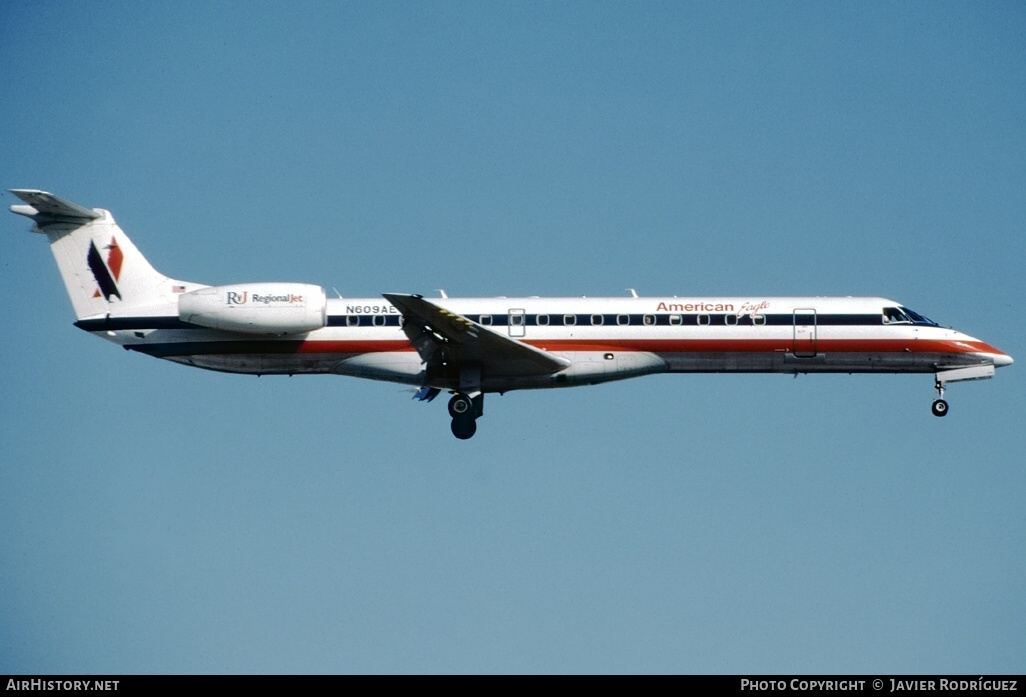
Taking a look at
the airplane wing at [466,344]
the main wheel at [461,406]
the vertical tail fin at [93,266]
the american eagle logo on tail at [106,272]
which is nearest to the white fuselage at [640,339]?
the airplane wing at [466,344]

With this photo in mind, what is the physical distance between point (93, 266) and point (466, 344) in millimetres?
10688

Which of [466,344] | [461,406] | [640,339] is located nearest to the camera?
[466,344]

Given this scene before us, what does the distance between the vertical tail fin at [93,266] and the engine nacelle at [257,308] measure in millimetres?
2019

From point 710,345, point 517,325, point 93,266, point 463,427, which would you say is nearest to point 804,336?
point 710,345

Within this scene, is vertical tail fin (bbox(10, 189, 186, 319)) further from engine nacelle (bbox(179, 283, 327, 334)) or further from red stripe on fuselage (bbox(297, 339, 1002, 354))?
red stripe on fuselage (bbox(297, 339, 1002, 354))

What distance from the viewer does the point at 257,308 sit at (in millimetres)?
34531

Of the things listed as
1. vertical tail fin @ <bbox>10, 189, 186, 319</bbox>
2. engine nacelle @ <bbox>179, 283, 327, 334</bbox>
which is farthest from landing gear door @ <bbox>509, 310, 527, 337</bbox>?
vertical tail fin @ <bbox>10, 189, 186, 319</bbox>

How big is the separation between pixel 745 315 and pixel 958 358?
5670 mm

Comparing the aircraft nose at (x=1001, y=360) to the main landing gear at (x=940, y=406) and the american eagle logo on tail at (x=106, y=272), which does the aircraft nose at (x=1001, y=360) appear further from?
the american eagle logo on tail at (x=106, y=272)

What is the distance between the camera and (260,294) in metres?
34.6

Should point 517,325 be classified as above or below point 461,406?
above

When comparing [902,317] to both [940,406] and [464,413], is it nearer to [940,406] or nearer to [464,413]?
[940,406]
